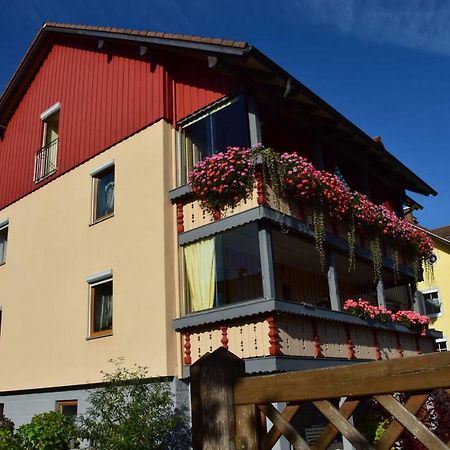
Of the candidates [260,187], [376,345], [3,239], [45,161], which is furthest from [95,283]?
[376,345]

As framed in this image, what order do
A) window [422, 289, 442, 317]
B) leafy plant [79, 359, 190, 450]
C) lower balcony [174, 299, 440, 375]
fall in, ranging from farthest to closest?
window [422, 289, 442, 317] → leafy plant [79, 359, 190, 450] → lower balcony [174, 299, 440, 375]

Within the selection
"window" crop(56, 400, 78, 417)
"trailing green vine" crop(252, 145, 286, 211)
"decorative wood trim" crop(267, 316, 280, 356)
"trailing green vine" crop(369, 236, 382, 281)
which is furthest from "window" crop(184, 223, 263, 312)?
"window" crop(56, 400, 78, 417)

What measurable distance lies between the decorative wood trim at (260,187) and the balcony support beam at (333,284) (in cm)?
268

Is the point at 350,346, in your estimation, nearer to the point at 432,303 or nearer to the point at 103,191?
the point at 103,191

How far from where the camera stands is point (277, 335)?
30.8 feet

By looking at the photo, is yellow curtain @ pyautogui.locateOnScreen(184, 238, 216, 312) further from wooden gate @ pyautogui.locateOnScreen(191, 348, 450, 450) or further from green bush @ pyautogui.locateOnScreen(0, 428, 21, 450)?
wooden gate @ pyautogui.locateOnScreen(191, 348, 450, 450)

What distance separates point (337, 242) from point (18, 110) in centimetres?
1222

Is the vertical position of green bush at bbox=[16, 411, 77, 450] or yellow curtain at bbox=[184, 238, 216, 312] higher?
yellow curtain at bbox=[184, 238, 216, 312]

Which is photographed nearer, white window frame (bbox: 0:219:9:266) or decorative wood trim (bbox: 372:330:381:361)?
decorative wood trim (bbox: 372:330:381:361)

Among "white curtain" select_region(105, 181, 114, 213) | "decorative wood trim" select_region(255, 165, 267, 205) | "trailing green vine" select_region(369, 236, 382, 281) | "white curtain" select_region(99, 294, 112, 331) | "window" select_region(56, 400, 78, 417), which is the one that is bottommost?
"window" select_region(56, 400, 78, 417)

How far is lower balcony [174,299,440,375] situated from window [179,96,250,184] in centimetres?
358

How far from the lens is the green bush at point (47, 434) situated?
36.4 feet

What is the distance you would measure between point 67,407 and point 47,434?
1793 millimetres

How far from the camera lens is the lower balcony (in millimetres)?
9375
